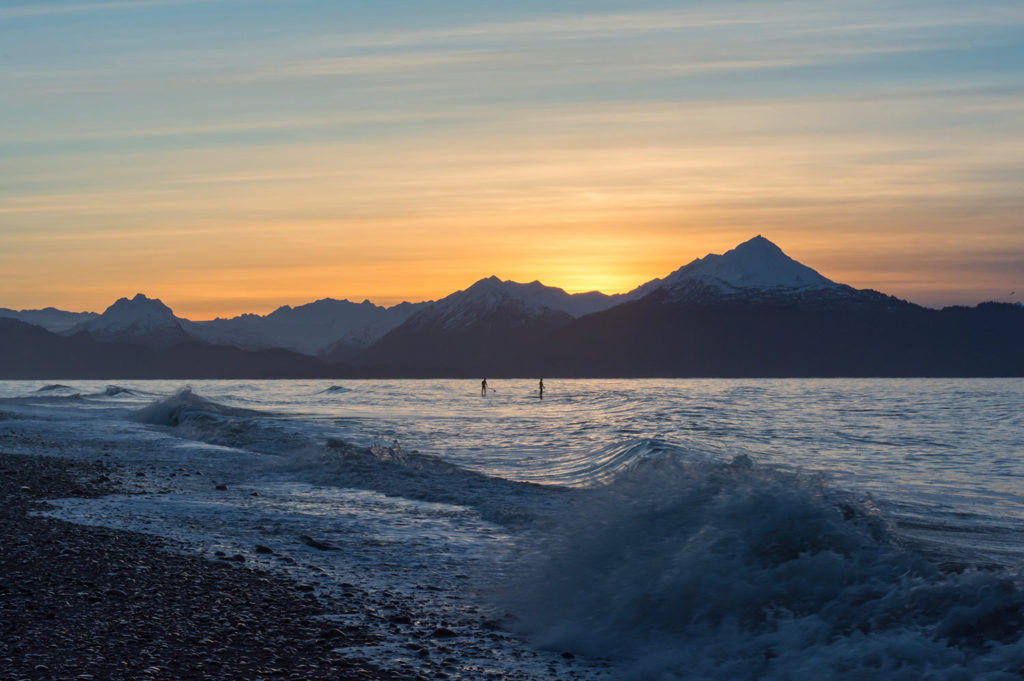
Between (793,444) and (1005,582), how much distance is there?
98.0 ft

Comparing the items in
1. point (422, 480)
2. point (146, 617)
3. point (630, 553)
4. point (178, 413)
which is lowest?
point (178, 413)

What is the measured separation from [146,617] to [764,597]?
7.11 meters

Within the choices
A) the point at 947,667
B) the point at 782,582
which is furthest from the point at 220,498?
the point at 947,667

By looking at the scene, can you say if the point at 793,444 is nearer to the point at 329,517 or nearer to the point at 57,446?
the point at 329,517

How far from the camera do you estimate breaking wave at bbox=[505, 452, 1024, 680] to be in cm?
835

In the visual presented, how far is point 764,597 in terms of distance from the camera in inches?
388

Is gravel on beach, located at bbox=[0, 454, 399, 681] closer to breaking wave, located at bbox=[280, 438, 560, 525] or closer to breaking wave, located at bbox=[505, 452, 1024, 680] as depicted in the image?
breaking wave, located at bbox=[505, 452, 1024, 680]

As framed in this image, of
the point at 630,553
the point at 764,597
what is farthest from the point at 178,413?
the point at 764,597

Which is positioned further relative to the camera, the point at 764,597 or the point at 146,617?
the point at 764,597

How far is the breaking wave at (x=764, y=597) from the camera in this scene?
329 inches

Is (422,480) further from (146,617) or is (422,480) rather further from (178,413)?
(178,413)

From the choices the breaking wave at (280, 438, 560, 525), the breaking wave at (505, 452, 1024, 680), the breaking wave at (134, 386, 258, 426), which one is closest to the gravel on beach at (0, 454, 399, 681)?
the breaking wave at (505, 452, 1024, 680)

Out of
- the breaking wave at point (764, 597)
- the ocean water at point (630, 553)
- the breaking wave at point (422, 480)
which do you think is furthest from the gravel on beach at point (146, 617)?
the breaking wave at point (422, 480)

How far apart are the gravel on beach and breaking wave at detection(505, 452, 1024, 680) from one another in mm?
2821
